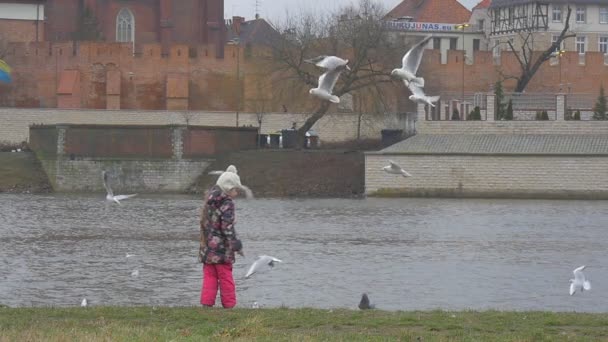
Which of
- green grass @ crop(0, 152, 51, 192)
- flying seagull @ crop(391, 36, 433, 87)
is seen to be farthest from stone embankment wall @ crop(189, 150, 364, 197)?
flying seagull @ crop(391, 36, 433, 87)

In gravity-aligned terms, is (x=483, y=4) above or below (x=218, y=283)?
above

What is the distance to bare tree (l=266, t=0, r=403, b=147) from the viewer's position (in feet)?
167

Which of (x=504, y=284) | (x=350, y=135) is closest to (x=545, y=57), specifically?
(x=350, y=135)

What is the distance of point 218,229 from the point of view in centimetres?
1471

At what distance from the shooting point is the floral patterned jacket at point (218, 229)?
14641mm

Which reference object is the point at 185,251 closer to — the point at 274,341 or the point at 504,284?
the point at 504,284

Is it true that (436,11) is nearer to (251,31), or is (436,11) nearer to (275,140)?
(251,31)

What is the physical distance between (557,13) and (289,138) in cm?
3498

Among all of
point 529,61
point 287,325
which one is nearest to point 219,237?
point 287,325

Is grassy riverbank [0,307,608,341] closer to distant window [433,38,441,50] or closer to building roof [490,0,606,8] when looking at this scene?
building roof [490,0,606,8]

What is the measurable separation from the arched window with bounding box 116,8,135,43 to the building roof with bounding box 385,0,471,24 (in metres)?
20.2

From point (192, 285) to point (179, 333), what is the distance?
7.20m

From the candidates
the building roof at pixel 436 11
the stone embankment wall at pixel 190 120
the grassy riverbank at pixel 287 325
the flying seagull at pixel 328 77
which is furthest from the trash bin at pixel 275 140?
the grassy riverbank at pixel 287 325

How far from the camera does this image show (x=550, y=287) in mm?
20125
